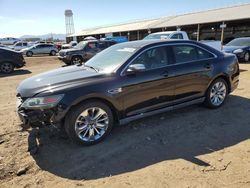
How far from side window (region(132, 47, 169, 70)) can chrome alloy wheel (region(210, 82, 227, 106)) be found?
61.0 inches

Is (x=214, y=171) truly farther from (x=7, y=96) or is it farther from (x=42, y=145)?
(x=7, y=96)

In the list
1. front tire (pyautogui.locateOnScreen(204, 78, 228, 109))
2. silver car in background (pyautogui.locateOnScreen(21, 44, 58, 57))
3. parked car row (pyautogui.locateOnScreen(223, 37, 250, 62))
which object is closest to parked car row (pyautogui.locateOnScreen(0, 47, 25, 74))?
front tire (pyautogui.locateOnScreen(204, 78, 228, 109))

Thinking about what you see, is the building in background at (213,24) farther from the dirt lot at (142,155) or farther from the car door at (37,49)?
the dirt lot at (142,155)

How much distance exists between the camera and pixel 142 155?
395cm

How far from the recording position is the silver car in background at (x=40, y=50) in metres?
29.5

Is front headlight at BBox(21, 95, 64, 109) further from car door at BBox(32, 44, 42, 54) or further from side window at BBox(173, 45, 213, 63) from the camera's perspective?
car door at BBox(32, 44, 42, 54)

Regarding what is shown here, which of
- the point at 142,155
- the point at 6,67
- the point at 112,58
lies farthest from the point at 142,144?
the point at 6,67

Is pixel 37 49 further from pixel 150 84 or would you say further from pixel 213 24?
pixel 150 84

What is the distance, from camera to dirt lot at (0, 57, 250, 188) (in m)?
3.35

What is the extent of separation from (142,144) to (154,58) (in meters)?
1.71

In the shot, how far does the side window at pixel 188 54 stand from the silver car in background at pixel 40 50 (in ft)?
89.9

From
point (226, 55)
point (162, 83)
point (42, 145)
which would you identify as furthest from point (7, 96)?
point (226, 55)

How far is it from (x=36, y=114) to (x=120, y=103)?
140cm

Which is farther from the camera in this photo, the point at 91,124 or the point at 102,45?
the point at 102,45
